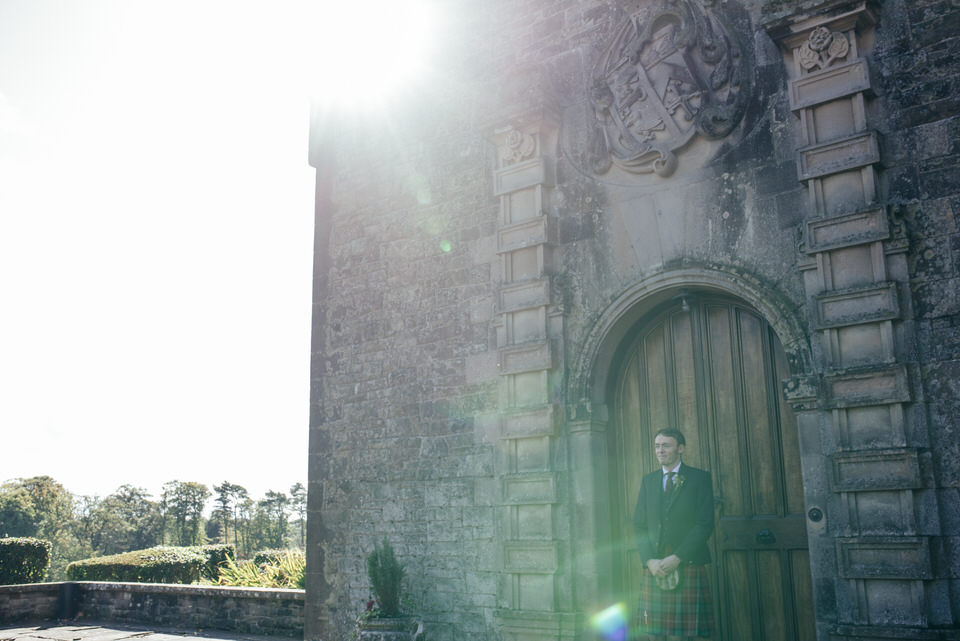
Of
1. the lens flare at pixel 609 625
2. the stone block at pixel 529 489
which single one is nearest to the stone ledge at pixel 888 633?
the lens flare at pixel 609 625

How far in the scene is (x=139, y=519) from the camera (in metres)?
52.7

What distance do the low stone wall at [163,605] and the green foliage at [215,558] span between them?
9.88 feet

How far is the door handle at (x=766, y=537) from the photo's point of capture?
6.06 metres

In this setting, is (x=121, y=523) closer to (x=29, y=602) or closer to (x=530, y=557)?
(x=29, y=602)

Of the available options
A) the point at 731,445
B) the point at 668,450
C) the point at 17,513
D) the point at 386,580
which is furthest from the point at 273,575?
the point at 17,513

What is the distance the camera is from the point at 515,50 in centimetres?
821

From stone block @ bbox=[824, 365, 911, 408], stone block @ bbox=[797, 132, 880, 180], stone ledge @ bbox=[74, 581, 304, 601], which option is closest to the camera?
stone block @ bbox=[824, 365, 911, 408]

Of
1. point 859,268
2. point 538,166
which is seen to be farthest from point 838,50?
point 538,166

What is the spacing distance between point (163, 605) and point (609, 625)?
329 inches

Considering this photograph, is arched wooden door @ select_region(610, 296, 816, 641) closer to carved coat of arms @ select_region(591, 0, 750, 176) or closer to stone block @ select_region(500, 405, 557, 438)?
stone block @ select_region(500, 405, 557, 438)

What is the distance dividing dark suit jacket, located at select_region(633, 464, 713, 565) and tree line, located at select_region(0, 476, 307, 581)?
→ 1812 inches

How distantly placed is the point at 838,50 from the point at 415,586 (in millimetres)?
6048

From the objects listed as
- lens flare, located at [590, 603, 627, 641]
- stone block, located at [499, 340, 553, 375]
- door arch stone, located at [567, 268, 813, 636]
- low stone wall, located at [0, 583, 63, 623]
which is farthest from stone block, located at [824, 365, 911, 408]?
low stone wall, located at [0, 583, 63, 623]

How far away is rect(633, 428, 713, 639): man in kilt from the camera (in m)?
5.37
